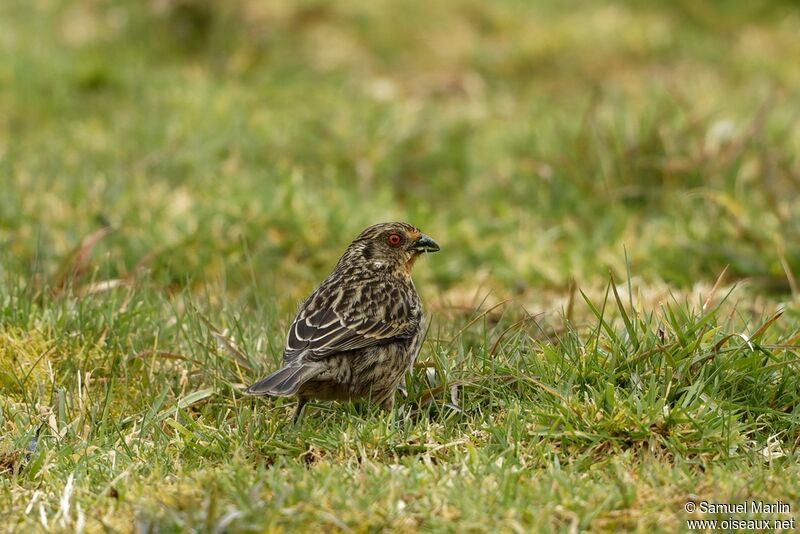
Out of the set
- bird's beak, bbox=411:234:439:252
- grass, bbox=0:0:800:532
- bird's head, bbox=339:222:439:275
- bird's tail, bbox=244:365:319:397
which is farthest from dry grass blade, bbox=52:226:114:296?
bird's tail, bbox=244:365:319:397

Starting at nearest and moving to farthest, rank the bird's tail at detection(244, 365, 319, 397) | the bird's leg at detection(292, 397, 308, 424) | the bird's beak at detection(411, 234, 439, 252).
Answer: the bird's tail at detection(244, 365, 319, 397) < the bird's leg at detection(292, 397, 308, 424) < the bird's beak at detection(411, 234, 439, 252)

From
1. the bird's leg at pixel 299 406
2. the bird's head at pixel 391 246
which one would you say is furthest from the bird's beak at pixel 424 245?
the bird's leg at pixel 299 406

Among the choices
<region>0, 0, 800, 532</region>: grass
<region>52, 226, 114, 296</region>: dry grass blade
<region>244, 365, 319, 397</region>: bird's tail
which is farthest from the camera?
<region>52, 226, 114, 296</region>: dry grass blade

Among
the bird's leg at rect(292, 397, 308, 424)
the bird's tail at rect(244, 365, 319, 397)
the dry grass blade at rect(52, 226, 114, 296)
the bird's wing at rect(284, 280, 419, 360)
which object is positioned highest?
the dry grass blade at rect(52, 226, 114, 296)

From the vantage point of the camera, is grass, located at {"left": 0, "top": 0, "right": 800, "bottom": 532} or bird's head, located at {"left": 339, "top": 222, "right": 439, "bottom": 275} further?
bird's head, located at {"left": 339, "top": 222, "right": 439, "bottom": 275}

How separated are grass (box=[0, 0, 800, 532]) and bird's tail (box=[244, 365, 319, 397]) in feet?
0.63

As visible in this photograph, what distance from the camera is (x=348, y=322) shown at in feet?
15.9

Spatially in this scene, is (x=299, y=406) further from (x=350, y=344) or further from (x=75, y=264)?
(x=75, y=264)

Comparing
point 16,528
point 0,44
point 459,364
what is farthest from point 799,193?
point 0,44

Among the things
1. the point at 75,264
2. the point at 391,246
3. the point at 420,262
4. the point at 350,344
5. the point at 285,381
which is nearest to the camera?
the point at 285,381

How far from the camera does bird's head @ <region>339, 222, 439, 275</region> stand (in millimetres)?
5578

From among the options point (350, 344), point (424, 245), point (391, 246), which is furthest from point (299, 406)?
point (424, 245)

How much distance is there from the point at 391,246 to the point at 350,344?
100 centimetres

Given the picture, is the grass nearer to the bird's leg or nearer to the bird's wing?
the bird's leg
